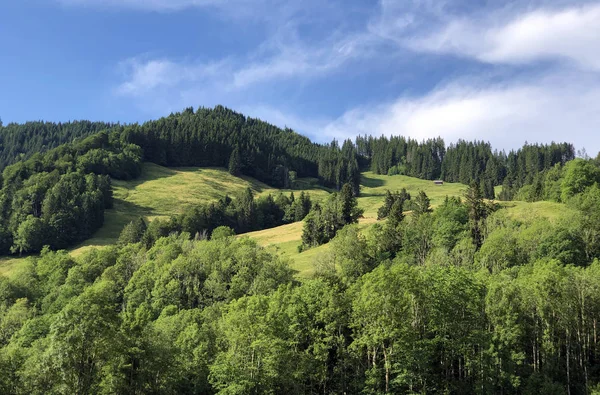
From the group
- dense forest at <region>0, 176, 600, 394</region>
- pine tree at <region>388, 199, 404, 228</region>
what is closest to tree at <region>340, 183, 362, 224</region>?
pine tree at <region>388, 199, 404, 228</region>

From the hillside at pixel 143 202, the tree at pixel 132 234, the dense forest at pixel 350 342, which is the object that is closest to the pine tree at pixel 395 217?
the dense forest at pixel 350 342

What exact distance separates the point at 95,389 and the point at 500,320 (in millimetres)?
41814

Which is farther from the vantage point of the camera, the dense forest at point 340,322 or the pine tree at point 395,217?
the pine tree at point 395,217

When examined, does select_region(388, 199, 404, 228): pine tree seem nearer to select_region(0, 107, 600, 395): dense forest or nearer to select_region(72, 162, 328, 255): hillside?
select_region(0, 107, 600, 395): dense forest

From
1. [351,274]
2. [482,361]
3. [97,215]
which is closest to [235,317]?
[482,361]

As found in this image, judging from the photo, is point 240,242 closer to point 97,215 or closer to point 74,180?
point 97,215

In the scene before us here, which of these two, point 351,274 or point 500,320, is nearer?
point 500,320

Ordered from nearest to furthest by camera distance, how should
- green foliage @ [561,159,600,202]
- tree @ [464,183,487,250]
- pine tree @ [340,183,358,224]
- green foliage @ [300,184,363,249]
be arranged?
tree @ [464,183,487,250]
green foliage @ [561,159,600,202]
green foliage @ [300,184,363,249]
pine tree @ [340,183,358,224]

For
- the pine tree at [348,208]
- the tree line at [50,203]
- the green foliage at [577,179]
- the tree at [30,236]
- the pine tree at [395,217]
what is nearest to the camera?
the pine tree at [395,217]

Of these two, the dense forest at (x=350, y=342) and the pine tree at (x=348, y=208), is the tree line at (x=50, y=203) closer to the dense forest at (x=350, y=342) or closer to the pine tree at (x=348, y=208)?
the pine tree at (x=348, y=208)

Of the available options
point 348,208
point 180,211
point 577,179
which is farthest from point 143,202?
point 577,179

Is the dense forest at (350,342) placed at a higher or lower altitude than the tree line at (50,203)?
lower

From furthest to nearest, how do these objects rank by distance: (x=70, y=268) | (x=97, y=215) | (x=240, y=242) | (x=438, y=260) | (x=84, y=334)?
(x=97, y=215), (x=70, y=268), (x=240, y=242), (x=438, y=260), (x=84, y=334)

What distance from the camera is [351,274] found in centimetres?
8412
